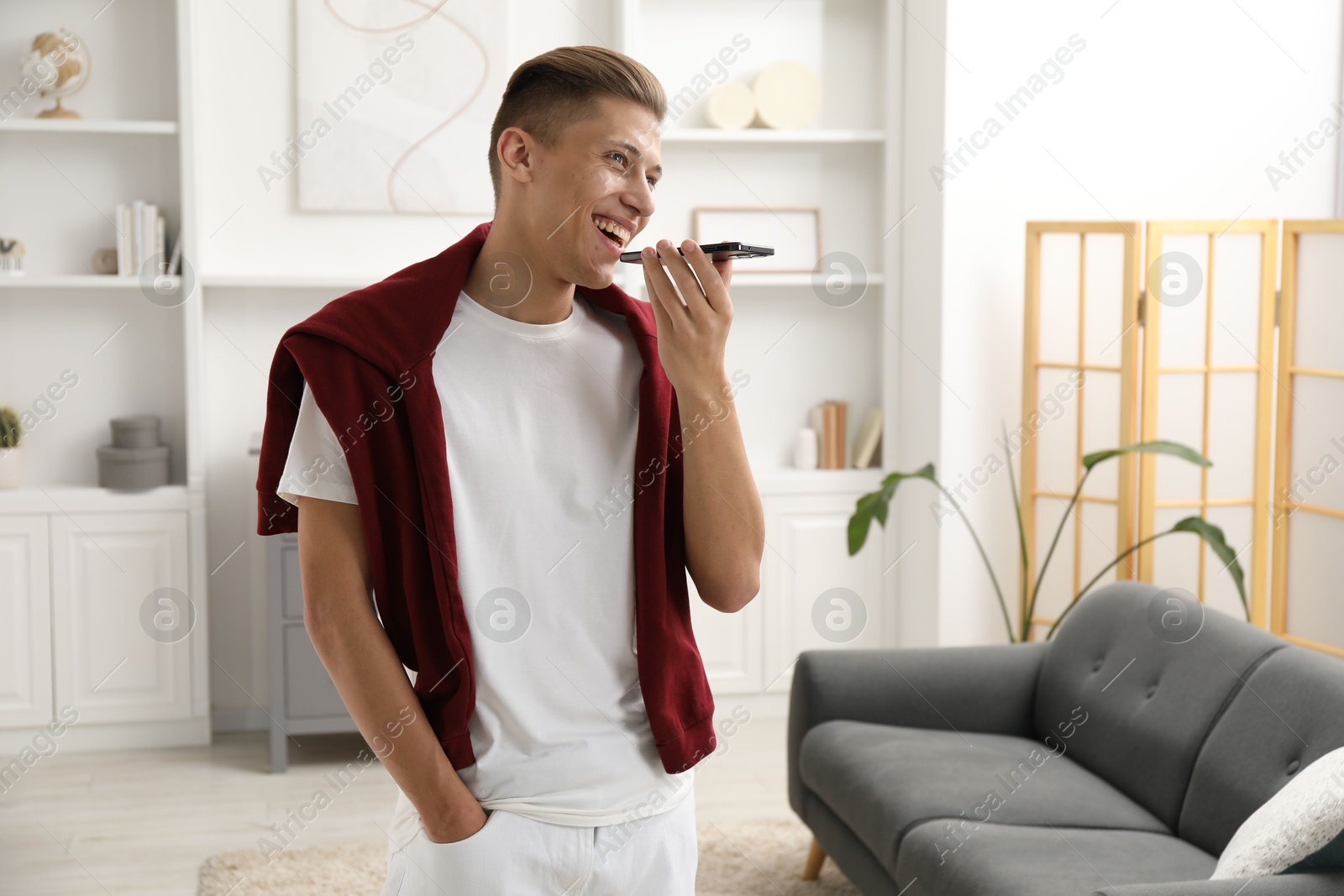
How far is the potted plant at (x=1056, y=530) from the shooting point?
10.9 feet

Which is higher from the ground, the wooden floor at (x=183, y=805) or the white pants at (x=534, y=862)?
the white pants at (x=534, y=862)

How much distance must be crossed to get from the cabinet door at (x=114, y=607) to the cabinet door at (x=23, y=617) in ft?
0.12

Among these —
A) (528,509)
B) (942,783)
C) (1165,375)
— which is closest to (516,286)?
(528,509)

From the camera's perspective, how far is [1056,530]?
13.1ft

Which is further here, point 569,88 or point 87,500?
point 87,500

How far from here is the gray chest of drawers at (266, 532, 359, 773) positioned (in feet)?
12.1

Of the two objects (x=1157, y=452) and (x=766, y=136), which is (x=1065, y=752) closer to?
(x=1157, y=452)

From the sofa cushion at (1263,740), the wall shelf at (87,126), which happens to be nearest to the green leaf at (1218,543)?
the sofa cushion at (1263,740)

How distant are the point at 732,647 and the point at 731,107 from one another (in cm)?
188

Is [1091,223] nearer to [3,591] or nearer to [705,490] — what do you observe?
[705,490]


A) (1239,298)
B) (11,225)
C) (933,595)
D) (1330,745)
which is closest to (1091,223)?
(1239,298)

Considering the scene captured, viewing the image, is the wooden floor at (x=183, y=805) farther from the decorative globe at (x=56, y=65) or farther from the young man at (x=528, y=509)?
the young man at (x=528, y=509)

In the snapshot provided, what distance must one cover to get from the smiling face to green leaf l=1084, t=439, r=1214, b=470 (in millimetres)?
2591

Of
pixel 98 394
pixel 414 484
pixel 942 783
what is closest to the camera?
pixel 414 484
